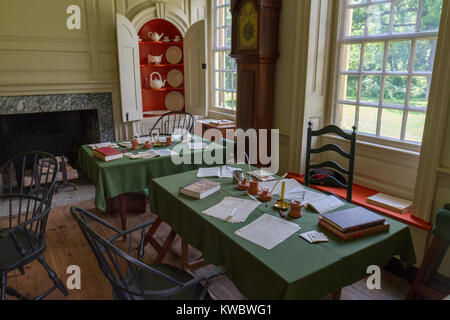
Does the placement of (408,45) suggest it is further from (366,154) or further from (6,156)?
(6,156)

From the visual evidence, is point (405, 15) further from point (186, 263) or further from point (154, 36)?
point (154, 36)

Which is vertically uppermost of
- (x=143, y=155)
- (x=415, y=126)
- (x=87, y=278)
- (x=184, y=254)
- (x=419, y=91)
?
(x=419, y=91)

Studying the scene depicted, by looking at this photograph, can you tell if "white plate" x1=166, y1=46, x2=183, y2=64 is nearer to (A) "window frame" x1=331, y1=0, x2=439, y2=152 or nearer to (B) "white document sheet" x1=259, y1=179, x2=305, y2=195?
(A) "window frame" x1=331, y1=0, x2=439, y2=152

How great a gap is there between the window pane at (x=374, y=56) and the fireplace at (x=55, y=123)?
11.2ft

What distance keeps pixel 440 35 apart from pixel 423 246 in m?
1.54

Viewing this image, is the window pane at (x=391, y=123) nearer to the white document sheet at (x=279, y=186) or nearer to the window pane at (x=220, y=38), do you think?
the white document sheet at (x=279, y=186)

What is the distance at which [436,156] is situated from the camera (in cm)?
239

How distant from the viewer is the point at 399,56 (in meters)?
2.83

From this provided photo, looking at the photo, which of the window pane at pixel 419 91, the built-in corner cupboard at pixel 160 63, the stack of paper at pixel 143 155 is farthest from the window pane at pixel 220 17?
the window pane at pixel 419 91

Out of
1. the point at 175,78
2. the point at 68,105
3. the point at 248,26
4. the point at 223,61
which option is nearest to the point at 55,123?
the point at 68,105

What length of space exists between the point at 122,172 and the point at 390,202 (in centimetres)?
232

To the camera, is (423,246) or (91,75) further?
(91,75)

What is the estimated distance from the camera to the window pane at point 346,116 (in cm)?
329
